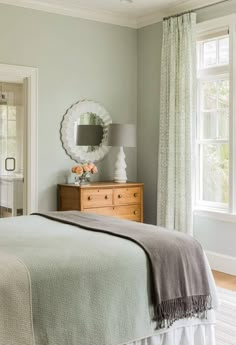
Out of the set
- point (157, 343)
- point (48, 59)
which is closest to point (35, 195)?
point (48, 59)

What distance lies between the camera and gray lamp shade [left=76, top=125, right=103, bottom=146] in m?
5.62

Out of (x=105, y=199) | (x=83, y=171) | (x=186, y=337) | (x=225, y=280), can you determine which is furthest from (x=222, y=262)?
(x=186, y=337)

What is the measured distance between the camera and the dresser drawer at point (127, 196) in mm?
5430

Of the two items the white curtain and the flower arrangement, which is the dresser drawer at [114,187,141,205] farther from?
the flower arrangement

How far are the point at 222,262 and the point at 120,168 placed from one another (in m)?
1.60

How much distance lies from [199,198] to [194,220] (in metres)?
0.26

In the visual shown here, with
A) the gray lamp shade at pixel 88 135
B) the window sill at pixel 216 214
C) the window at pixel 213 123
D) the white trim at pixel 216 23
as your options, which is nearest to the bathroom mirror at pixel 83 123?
the gray lamp shade at pixel 88 135

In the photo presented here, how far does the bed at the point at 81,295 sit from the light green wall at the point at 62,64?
2.67m

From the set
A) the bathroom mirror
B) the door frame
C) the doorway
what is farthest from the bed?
the doorway

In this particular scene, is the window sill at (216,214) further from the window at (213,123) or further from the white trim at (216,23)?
the white trim at (216,23)

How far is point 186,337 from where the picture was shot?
9.14ft

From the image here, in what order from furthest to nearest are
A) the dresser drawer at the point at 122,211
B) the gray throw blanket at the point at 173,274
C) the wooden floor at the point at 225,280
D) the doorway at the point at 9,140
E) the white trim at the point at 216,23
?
the doorway at the point at 9,140 < the dresser drawer at the point at 122,211 < the white trim at the point at 216,23 < the wooden floor at the point at 225,280 < the gray throw blanket at the point at 173,274

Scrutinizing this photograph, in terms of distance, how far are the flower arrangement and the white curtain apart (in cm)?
80

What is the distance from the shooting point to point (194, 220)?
5.46 metres
